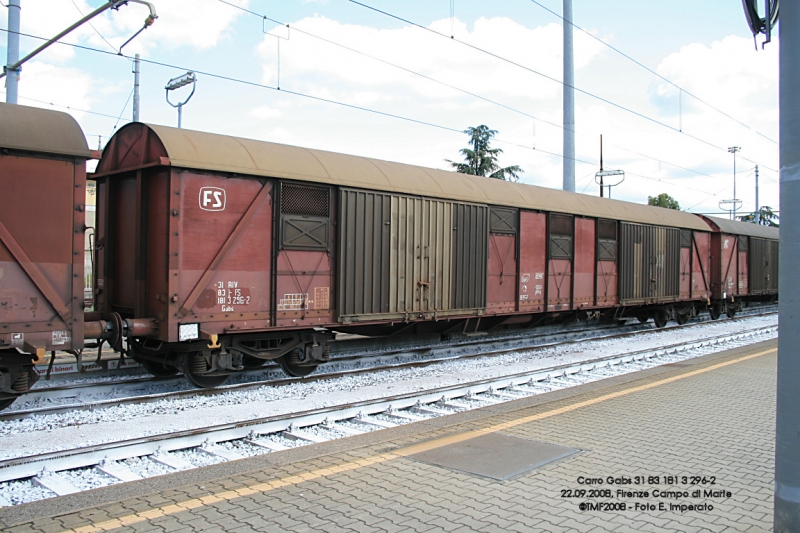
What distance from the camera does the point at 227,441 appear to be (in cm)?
613

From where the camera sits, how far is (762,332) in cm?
1689

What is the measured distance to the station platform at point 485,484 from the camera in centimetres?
409

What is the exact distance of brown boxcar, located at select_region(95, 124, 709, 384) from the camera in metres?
8.25

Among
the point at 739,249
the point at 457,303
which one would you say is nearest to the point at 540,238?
the point at 457,303

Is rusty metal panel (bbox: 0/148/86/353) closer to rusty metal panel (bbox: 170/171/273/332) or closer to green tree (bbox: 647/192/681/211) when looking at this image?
rusty metal panel (bbox: 170/171/273/332)

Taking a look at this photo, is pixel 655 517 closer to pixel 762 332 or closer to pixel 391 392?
pixel 391 392

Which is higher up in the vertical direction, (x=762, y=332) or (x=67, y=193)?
(x=67, y=193)

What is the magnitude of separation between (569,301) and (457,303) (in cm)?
425

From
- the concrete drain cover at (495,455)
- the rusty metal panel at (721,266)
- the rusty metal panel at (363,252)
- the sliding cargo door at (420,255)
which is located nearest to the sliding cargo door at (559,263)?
the sliding cargo door at (420,255)

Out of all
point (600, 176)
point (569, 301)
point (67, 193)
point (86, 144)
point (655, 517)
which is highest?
point (600, 176)

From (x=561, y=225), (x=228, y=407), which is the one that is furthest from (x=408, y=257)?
(x=561, y=225)

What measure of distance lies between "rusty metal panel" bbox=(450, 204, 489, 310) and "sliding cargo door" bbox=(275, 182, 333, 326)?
9.96 feet

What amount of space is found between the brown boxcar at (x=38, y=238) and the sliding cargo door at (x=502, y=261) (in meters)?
7.83

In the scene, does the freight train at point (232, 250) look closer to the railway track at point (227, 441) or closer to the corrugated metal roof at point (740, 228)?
the railway track at point (227, 441)
